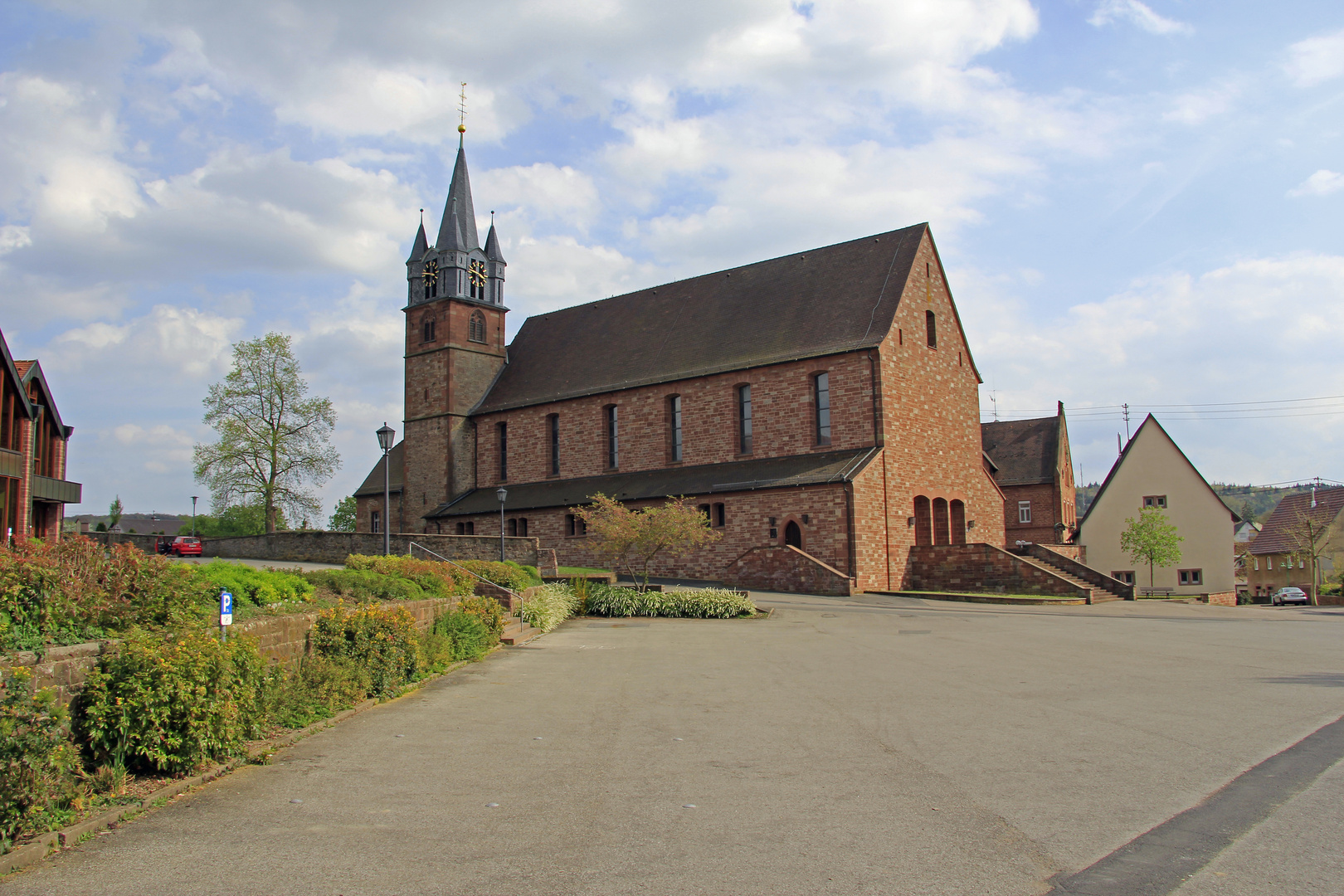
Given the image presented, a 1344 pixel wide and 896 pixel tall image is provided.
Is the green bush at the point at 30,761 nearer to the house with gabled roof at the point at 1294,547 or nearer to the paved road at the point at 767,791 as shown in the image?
the paved road at the point at 767,791

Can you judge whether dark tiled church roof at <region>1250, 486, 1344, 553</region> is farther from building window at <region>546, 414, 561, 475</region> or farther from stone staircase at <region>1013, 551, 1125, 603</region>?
building window at <region>546, 414, 561, 475</region>

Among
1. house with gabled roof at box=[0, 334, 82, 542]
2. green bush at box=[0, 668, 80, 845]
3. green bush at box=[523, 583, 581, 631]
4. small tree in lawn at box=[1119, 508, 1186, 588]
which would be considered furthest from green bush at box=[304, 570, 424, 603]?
small tree in lawn at box=[1119, 508, 1186, 588]

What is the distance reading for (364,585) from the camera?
14.1 metres

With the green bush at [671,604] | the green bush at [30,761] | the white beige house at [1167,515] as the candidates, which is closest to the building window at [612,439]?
the green bush at [671,604]

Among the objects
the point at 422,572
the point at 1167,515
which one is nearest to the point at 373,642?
the point at 422,572

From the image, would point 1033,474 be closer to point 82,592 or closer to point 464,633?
point 464,633

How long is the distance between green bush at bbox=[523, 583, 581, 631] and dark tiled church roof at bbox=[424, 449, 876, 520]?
1148cm

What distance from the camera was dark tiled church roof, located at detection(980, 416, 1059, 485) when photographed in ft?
183

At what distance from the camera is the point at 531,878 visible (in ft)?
17.6

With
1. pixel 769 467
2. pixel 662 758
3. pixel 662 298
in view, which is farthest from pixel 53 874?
pixel 662 298

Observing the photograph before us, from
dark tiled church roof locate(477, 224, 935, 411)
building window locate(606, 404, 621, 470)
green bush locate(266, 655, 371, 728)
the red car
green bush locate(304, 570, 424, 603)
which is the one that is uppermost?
dark tiled church roof locate(477, 224, 935, 411)

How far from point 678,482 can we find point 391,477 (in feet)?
75.8

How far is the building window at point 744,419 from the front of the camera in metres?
38.8

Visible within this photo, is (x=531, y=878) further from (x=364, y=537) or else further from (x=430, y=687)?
(x=364, y=537)
